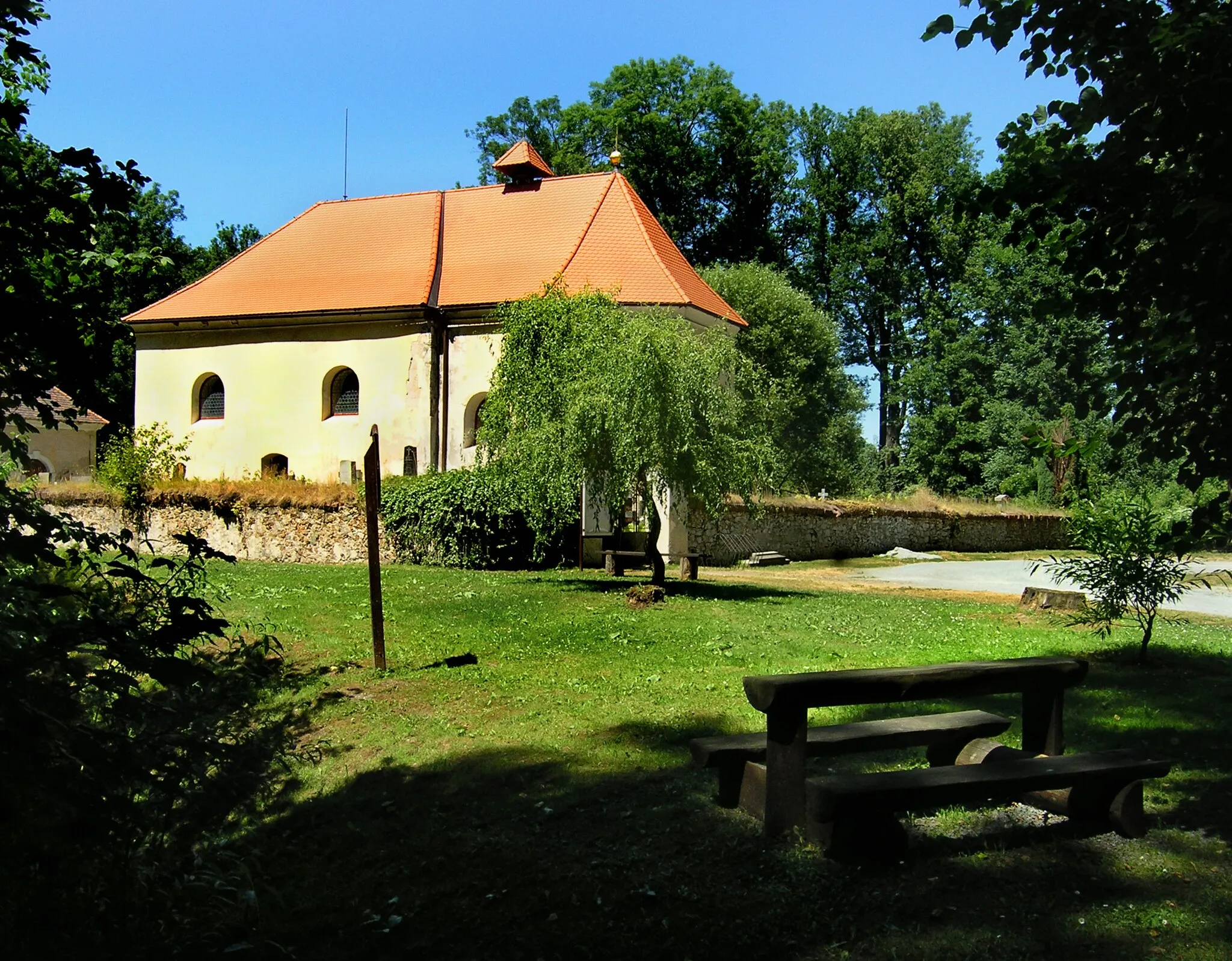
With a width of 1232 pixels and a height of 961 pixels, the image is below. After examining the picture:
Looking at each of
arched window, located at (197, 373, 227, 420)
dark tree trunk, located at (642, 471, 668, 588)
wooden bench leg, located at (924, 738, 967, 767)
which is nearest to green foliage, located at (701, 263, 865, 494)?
arched window, located at (197, 373, 227, 420)

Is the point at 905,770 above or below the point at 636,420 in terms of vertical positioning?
below

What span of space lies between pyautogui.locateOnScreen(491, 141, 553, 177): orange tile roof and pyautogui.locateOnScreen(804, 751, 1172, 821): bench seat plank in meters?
28.1

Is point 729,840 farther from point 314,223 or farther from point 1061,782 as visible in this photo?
point 314,223

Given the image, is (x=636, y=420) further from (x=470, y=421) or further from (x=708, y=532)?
(x=470, y=421)

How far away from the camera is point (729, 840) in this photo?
5324 millimetres

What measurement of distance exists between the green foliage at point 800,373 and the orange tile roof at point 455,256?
33.8 ft

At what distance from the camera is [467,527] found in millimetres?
21328

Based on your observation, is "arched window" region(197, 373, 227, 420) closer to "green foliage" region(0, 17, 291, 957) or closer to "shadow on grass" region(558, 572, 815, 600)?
"shadow on grass" region(558, 572, 815, 600)

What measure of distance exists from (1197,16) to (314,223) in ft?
101

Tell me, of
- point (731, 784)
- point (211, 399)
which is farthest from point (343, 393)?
point (731, 784)

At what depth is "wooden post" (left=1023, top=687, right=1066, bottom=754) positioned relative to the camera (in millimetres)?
5988

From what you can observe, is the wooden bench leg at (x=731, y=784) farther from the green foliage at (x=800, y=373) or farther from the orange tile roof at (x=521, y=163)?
the green foliage at (x=800, y=373)

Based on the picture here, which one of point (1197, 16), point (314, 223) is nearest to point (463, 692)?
point (1197, 16)

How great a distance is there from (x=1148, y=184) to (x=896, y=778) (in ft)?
10.1
